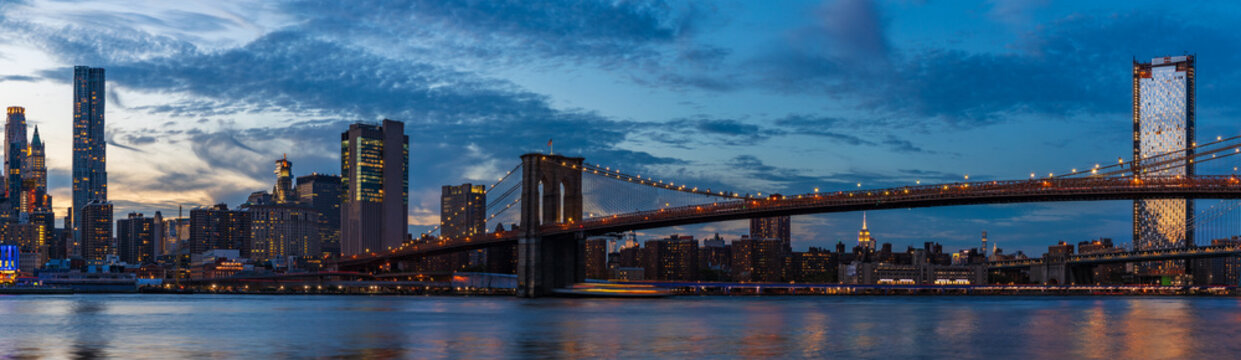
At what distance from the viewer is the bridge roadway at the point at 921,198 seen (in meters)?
52.6

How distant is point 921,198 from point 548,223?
22.8 m

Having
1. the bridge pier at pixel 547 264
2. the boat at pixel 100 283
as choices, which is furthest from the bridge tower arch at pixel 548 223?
the boat at pixel 100 283

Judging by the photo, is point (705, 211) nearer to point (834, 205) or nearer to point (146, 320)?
point (834, 205)

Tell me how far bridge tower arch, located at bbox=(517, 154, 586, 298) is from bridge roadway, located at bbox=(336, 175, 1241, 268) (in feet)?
3.65

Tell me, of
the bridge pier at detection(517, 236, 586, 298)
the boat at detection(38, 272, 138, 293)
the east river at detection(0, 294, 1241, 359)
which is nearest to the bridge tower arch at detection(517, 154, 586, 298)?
the bridge pier at detection(517, 236, 586, 298)

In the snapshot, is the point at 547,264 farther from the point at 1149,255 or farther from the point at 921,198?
the point at 1149,255

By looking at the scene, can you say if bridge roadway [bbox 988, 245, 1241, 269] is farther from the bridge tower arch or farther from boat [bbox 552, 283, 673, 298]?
the bridge tower arch

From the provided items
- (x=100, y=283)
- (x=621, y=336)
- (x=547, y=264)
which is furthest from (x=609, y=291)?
(x=100, y=283)

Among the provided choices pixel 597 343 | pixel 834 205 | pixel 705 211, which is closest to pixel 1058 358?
pixel 597 343

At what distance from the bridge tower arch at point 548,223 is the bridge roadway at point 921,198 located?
1114 mm

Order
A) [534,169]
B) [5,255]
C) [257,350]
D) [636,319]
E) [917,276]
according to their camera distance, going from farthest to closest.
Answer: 1. [917,276]
2. [5,255]
3. [534,169]
4. [636,319]
5. [257,350]

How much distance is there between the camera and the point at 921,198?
59.7 metres

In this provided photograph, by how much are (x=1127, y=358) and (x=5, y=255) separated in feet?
524

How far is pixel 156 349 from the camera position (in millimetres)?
29672
